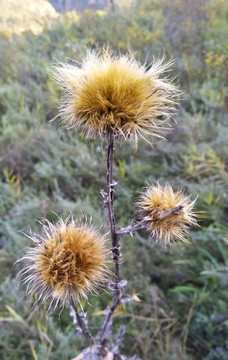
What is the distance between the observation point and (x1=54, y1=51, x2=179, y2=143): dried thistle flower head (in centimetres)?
49

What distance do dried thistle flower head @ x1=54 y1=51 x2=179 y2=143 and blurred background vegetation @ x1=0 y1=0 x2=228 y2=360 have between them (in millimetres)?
127

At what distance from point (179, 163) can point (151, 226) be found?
1.74m

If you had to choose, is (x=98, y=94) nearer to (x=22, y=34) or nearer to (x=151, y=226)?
(x=151, y=226)

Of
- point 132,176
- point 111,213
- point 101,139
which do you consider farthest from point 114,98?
point 132,176

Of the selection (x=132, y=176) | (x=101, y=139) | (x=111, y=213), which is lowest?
(x=132, y=176)

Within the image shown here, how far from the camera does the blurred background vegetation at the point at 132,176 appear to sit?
60.7 inches

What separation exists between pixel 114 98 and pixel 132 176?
1735 millimetres

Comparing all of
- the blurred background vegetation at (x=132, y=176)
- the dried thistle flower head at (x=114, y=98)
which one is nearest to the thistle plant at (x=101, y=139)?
the dried thistle flower head at (x=114, y=98)

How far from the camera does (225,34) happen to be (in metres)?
3.20

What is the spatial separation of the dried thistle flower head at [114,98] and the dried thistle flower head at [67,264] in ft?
0.63

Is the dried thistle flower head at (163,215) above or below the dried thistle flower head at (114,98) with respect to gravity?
below

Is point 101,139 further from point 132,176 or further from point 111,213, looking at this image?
point 132,176

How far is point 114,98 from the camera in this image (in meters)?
0.49

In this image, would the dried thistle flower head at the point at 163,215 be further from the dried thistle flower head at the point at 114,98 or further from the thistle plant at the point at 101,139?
the dried thistle flower head at the point at 114,98
